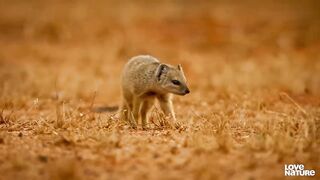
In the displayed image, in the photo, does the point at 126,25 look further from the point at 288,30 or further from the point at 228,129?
the point at 228,129

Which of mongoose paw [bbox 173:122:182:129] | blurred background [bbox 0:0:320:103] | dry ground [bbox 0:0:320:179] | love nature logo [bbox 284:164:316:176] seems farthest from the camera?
blurred background [bbox 0:0:320:103]

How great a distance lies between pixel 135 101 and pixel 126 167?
266cm

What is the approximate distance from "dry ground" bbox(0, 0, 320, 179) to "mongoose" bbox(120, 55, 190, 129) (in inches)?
13.5

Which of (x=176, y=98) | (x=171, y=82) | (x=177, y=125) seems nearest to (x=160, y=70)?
(x=171, y=82)

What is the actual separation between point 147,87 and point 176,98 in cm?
358

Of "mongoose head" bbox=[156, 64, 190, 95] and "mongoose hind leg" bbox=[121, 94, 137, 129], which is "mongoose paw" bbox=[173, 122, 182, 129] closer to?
"mongoose head" bbox=[156, 64, 190, 95]

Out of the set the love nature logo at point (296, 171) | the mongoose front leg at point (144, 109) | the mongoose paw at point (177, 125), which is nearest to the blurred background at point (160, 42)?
the mongoose front leg at point (144, 109)

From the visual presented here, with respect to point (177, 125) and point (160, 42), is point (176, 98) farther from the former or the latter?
point (160, 42)

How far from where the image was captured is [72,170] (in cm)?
533

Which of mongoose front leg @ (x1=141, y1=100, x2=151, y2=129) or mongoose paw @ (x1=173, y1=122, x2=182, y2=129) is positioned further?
mongoose front leg @ (x1=141, y1=100, x2=151, y2=129)

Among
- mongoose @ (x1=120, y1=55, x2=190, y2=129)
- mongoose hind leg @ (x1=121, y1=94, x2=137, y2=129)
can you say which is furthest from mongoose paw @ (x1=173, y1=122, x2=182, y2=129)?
mongoose hind leg @ (x1=121, y1=94, x2=137, y2=129)

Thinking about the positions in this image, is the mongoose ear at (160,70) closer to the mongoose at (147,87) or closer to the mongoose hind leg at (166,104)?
the mongoose at (147,87)

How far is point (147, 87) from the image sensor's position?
8125mm

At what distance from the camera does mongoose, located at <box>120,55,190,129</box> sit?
8023 mm
